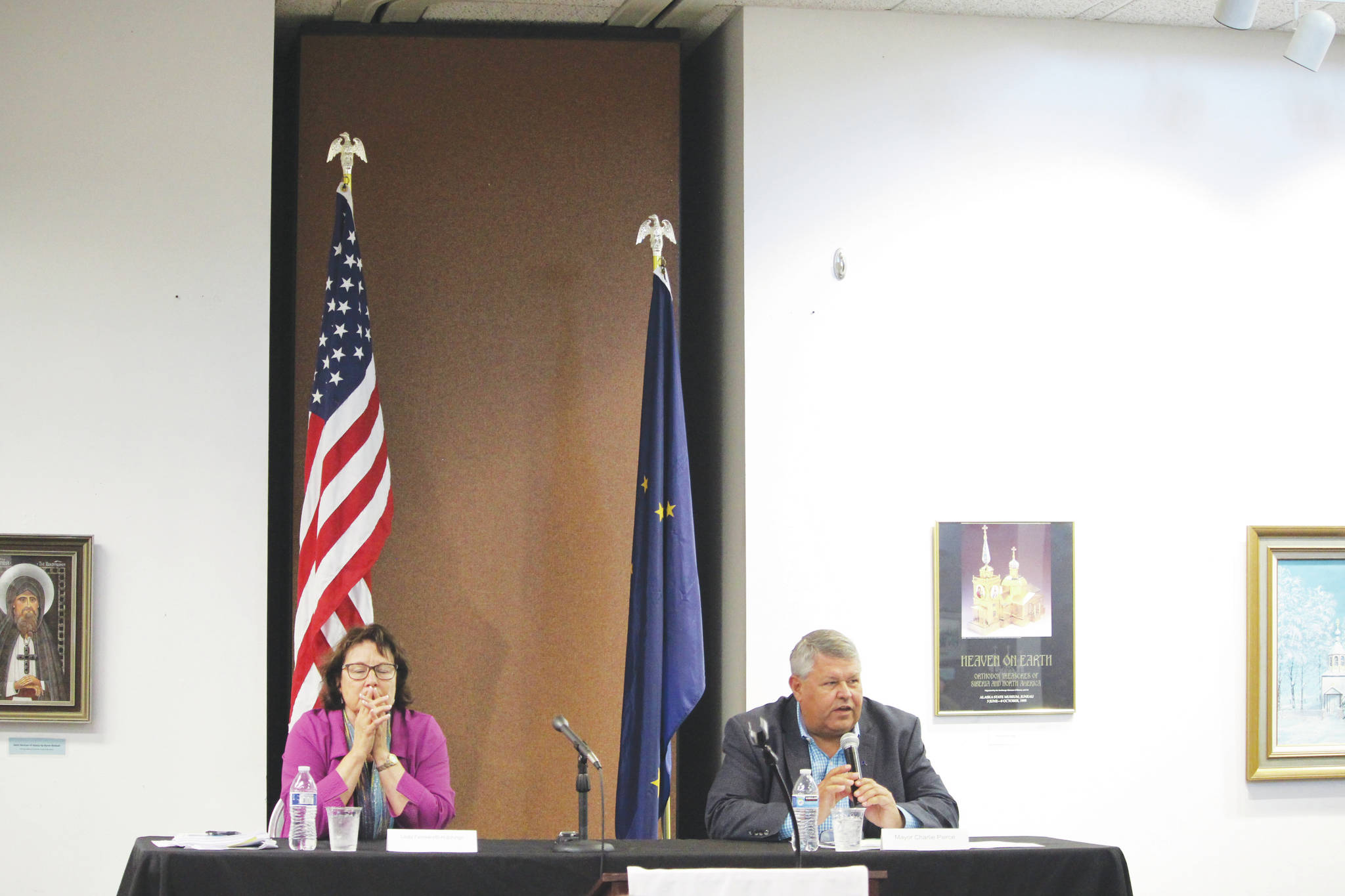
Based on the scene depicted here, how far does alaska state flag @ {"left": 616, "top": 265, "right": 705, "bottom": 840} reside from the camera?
183 inches

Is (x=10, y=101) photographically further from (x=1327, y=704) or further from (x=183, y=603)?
(x=1327, y=704)

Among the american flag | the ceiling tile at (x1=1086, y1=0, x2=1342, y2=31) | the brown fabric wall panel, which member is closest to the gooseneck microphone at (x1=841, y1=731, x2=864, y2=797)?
the brown fabric wall panel

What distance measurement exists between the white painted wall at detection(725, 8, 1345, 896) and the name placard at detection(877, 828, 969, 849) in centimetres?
135

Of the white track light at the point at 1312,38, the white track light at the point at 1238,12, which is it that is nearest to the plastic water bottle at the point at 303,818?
the white track light at the point at 1238,12

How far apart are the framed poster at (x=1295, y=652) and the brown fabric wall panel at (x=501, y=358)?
7.78ft

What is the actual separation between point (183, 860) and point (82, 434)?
185 cm

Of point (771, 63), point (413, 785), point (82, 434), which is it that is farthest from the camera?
point (771, 63)

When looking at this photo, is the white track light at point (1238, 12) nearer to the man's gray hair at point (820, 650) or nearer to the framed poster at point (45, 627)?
the man's gray hair at point (820, 650)

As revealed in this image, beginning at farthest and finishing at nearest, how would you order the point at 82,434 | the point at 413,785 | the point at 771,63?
the point at 771,63, the point at 82,434, the point at 413,785

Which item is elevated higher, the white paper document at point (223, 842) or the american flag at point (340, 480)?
the american flag at point (340, 480)

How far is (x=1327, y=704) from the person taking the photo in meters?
5.26

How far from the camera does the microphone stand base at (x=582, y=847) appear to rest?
3.44m

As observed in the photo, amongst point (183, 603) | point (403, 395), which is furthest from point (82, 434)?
point (403, 395)

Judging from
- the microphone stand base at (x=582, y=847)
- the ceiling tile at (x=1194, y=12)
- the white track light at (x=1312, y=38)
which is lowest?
the microphone stand base at (x=582, y=847)
